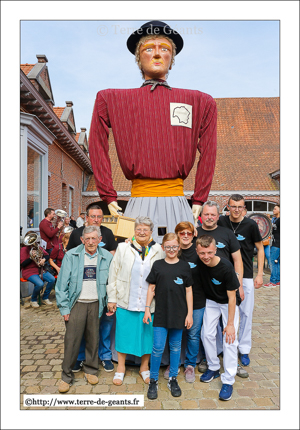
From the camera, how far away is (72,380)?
2840mm

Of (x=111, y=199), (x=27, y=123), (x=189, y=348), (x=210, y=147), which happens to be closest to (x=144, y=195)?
(x=111, y=199)

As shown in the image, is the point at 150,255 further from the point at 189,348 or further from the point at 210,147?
the point at 210,147

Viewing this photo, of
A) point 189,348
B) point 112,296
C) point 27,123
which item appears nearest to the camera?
point 112,296

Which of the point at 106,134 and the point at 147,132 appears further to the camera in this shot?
the point at 106,134

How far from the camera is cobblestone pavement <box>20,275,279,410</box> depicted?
8.38ft

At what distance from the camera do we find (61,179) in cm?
1125

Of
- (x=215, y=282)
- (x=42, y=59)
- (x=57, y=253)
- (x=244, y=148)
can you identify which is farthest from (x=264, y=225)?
(x=244, y=148)

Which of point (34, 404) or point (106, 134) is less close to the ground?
point (106, 134)

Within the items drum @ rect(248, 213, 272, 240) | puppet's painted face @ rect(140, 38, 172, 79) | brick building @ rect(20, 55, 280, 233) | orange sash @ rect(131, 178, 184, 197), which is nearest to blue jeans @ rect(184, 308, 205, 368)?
orange sash @ rect(131, 178, 184, 197)

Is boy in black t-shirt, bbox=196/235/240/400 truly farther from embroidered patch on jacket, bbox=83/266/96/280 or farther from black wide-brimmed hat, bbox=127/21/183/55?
black wide-brimmed hat, bbox=127/21/183/55

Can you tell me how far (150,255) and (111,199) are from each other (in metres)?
0.76

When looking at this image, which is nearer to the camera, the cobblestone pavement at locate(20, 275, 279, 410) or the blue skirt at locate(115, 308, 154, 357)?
the cobblestone pavement at locate(20, 275, 279, 410)

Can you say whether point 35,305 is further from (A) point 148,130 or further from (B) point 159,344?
(A) point 148,130

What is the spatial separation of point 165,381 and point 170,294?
89 centimetres
